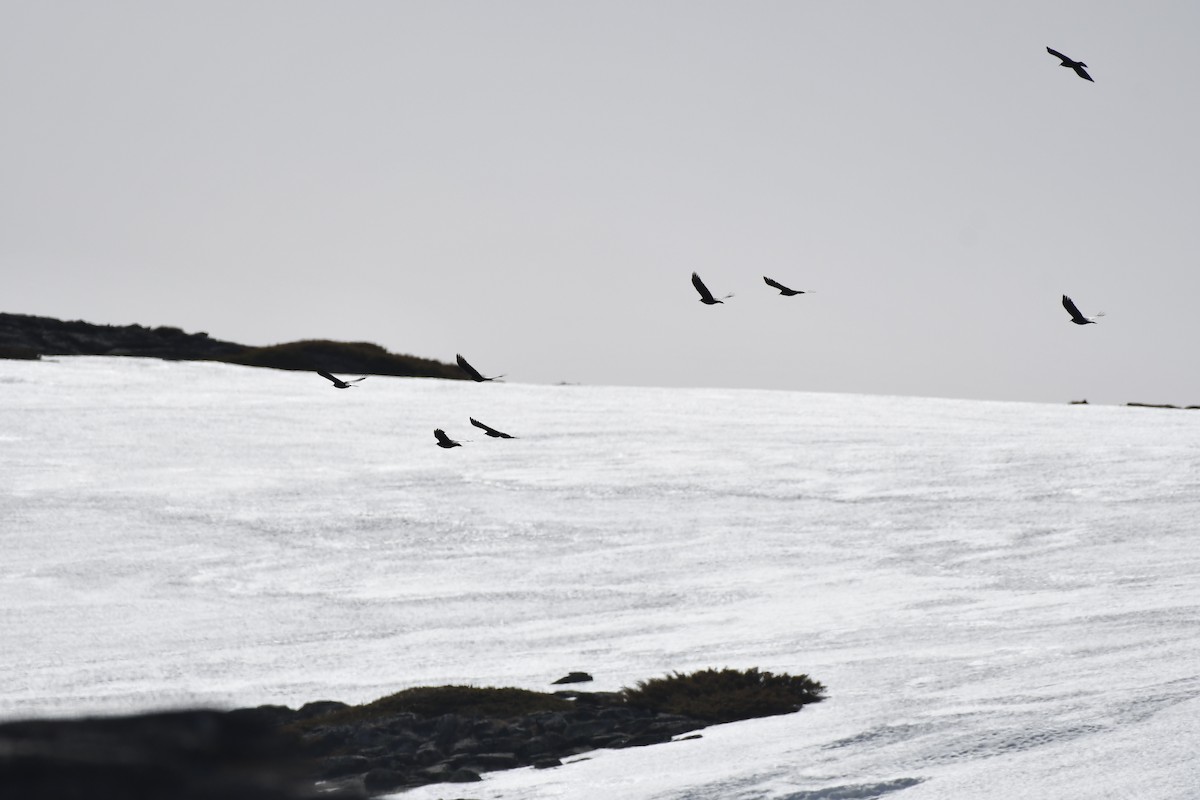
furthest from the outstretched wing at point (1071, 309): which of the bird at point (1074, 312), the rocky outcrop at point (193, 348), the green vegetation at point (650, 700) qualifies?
the rocky outcrop at point (193, 348)

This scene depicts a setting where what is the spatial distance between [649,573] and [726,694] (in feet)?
21.6

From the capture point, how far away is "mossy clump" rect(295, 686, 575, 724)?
14.3 metres

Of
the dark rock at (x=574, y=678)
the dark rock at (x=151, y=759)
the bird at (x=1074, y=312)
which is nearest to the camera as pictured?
the dark rock at (x=151, y=759)

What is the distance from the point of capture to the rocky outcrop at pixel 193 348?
152ft

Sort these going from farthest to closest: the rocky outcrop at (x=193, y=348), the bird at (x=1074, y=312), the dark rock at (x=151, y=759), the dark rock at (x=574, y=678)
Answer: the rocky outcrop at (x=193, y=348) → the dark rock at (x=574, y=678) → the bird at (x=1074, y=312) → the dark rock at (x=151, y=759)

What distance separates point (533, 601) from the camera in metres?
19.9

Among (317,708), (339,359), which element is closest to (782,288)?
(317,708)

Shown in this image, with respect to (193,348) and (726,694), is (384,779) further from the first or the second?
(193,348)

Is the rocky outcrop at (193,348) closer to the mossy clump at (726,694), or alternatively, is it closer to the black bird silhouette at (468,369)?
the mossy clump at (726,694)

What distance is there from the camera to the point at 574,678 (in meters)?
15.8

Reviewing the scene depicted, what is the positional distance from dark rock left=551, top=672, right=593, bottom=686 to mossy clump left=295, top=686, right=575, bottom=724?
2.24 ft

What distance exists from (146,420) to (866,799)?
2607cm

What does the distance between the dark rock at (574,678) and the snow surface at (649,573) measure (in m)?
0.28

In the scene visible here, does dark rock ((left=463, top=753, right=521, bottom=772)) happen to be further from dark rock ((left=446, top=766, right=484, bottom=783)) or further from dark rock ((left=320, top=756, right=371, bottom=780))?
dark rock ((left=320, top=756, right=371, bottom=780))
